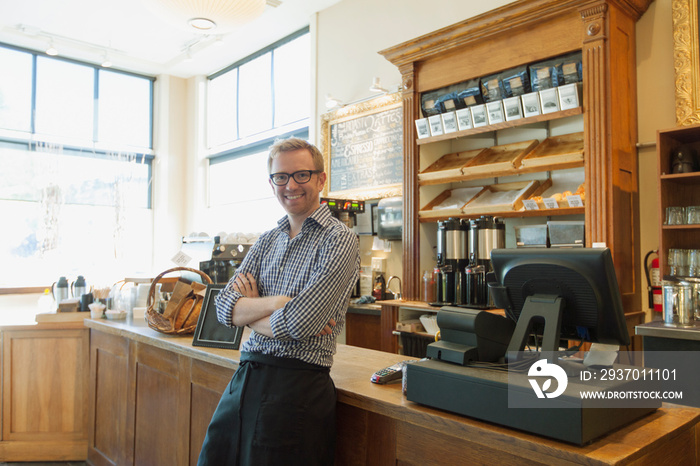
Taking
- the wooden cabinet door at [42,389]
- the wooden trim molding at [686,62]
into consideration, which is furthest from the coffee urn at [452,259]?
the wooden cabinet door at [42,389]

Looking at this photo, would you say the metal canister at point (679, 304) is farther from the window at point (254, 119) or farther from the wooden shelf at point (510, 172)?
the window at point (254, 119)

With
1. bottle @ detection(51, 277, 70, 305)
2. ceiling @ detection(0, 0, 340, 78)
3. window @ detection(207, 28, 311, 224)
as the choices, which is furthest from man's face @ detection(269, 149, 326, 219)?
window @ detection(207, 28, 311, 224)

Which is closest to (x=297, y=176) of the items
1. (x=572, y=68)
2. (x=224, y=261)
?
(x=224, y=261)

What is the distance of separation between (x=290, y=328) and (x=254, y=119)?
229 inches

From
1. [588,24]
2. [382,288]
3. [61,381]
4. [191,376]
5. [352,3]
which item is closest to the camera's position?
[191,376]

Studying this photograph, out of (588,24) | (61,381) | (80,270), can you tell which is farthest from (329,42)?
(80,270)

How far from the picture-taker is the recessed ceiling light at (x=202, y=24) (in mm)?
3855

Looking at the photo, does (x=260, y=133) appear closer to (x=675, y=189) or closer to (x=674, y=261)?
(x=675, y=189)

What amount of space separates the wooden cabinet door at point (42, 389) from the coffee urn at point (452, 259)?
243cm

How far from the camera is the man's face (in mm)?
1738

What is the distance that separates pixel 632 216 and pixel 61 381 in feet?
12.6

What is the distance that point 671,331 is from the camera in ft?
8.56

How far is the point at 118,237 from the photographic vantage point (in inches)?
221

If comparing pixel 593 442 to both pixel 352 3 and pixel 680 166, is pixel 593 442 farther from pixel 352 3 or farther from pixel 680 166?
pixel 352 3
